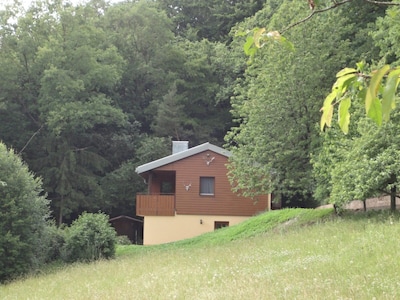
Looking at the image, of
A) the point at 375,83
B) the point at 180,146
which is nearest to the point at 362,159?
the point at 375,83

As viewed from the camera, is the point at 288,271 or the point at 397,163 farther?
the point at 397,163

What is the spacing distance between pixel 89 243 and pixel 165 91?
2218 cm

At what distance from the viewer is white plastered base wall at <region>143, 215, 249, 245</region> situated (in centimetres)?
2600

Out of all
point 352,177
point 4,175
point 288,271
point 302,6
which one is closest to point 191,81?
point 302,6

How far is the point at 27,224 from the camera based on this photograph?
1608 cm

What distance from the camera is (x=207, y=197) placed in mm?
26750

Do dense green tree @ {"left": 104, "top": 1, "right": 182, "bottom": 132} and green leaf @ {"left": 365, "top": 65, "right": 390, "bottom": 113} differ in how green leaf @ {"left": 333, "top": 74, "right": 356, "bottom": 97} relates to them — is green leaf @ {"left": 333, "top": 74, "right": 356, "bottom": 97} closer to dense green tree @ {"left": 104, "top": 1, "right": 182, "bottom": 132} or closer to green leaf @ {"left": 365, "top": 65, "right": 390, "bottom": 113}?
green leaf @ {"left": 365, "top": 65, "right": 390, "bottom": 113}

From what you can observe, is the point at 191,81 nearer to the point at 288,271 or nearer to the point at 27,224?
the point at 27,224

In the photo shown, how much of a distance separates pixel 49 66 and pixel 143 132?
894 cm

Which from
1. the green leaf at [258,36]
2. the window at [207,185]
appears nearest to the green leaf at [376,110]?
the green leaf at [258,36]

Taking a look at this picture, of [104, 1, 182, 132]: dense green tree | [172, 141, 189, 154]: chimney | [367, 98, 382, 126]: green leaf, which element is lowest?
[367, 98, 382, 126]: green leaf

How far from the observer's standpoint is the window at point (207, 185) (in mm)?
26953

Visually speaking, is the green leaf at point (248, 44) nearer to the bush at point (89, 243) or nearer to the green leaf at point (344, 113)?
the green leaf at point (344, 113)

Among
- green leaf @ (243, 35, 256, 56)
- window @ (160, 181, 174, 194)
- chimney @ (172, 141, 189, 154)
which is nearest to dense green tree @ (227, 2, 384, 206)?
chimney @ (172, 141, 189, 154)
